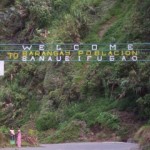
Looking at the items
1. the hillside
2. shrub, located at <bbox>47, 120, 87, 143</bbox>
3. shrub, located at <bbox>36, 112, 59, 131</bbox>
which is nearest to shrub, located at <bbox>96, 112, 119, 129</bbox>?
the hillside

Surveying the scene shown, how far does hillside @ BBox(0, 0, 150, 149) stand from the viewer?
32.9 metres

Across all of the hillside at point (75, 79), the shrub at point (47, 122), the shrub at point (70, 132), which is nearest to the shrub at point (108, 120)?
the hillside at point (75, 79)

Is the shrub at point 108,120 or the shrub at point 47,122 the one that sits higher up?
the shrub at point 108,120

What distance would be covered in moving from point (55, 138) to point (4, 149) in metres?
9.45

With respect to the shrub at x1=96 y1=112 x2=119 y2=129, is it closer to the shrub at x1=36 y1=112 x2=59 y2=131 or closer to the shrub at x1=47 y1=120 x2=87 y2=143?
the shrub at x1=47 y1=120 x2=87 y2=143

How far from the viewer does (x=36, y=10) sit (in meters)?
43.4

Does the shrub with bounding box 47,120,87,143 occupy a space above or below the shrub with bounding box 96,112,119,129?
below

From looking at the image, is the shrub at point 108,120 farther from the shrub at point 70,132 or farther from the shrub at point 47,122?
the shrub at point 47,122

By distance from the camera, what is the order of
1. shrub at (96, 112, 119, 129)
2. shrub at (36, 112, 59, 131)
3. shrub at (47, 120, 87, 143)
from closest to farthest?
shrub at (47, 120, 87, 143)
shrub at (96, 112, 119, 129)
shrub at (36, 112, 59, 131)

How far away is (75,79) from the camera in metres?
37.8

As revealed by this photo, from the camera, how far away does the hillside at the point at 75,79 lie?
32938mm

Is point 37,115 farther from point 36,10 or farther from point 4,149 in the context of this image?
point 4,149

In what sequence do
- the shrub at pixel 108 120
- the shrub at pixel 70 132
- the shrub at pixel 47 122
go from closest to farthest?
the shrub at pixel 70 132, the shrub at pixel 108 120, the shrub at pixel 47 122

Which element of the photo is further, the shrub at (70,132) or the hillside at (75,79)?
the hillside at (75,79)
